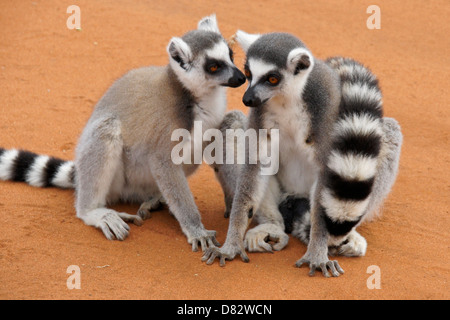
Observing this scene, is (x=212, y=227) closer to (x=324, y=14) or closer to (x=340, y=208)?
(x=340, y=208)

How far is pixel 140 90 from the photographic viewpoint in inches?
232

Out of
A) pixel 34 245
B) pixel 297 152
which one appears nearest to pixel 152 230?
pixel 34 245

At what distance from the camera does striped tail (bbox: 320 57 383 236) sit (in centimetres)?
471

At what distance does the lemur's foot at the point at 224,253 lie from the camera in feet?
17.1

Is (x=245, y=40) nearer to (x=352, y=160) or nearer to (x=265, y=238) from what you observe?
(x=352, y=160)

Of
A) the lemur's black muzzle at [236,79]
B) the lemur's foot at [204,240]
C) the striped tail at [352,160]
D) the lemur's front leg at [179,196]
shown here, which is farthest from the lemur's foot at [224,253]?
the lemur's black muzzle at [236,79]

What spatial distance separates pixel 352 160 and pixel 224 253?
1361mm

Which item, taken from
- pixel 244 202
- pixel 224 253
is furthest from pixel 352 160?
pixel 224 253

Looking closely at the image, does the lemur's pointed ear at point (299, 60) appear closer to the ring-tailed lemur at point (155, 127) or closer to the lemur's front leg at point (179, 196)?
the ring-tailed lemur at point (155, 127)

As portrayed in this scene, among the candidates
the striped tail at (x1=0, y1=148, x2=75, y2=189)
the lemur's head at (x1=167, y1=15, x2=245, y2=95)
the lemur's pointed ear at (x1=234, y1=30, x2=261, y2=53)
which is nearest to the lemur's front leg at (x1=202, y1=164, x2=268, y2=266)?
the lemur's head at (x1=167, y1=15, x2=245, y2=95)

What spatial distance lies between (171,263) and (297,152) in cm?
142

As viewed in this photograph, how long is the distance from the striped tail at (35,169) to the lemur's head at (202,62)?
1.80m

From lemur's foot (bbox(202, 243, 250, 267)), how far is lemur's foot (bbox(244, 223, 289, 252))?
0.48 ft

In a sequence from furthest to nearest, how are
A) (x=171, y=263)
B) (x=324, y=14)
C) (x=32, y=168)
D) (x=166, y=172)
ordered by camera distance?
(x=324, y=14), (x=32, y=168), (x=166, y=172), (x=171, y=263)
